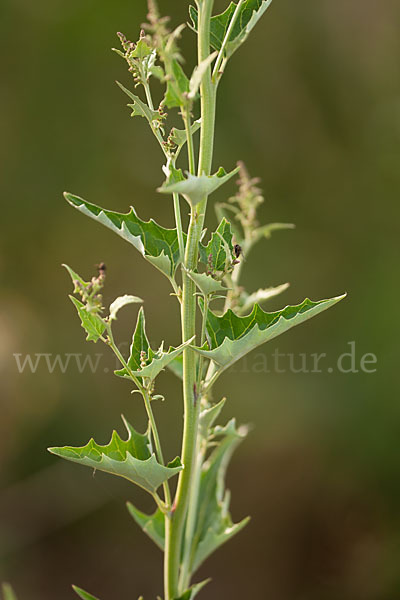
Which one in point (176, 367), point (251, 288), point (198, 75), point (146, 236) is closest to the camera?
point (198, 75)

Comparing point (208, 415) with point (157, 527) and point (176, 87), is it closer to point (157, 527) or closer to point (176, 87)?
point (157, 527)

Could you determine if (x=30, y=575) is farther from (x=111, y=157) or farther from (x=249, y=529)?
(x=111, y=157)

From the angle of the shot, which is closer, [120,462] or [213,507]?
[120,462]

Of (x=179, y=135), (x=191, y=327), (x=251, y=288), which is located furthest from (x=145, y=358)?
(x=251, y=288)

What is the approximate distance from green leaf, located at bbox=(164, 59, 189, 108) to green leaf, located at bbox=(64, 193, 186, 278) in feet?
0.31

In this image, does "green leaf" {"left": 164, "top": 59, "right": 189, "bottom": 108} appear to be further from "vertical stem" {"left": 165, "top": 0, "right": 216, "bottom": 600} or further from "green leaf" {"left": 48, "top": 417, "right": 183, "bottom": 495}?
"green leaf" {"left": 48, "top": 417, "right": 183, "bottom": 495}

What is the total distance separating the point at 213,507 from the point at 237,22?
0.44 m

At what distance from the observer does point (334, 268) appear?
1595 millimetres

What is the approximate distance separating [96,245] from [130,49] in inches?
46.2

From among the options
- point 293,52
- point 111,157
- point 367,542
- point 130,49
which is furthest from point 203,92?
point 367,542

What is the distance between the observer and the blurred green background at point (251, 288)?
4.99 feet

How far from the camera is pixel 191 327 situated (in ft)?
1.51

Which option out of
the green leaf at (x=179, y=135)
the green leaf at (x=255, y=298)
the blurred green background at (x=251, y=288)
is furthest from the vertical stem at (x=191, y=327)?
the blurred green background at (x=251, y=288)

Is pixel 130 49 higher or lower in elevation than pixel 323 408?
higher
